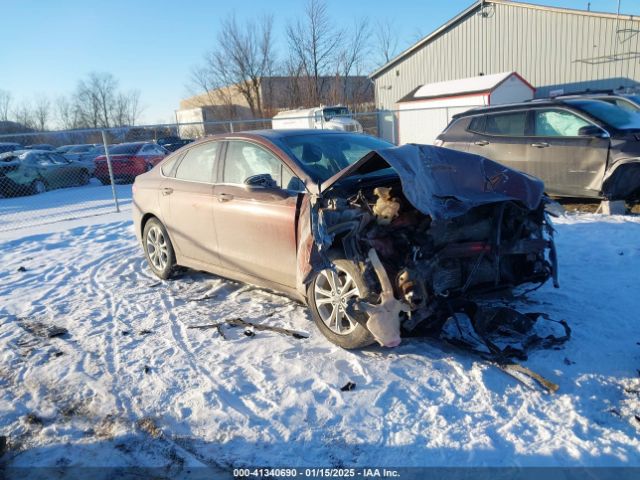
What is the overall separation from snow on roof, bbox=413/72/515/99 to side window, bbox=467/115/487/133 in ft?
44.6

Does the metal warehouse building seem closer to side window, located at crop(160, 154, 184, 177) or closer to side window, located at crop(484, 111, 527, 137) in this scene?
side window, located at crop(484, 111, 527, 137)

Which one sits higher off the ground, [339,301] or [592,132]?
[592,132]

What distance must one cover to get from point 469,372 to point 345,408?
928mm

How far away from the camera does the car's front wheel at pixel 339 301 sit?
3.83 metres

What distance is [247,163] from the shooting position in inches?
197

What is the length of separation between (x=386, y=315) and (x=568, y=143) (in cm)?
557

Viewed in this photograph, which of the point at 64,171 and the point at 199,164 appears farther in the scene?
the point at 64,171

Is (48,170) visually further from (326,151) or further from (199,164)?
(326,151)

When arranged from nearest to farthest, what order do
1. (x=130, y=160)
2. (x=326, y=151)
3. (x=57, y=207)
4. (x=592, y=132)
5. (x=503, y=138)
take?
(x=326, y=151) → (x=592, y=132) → (x=503, y=138) → (x=57, y=207) → (x=130, y=160)

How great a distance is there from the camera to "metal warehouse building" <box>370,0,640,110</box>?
2323cm

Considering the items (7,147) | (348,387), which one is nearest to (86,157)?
(7,147)

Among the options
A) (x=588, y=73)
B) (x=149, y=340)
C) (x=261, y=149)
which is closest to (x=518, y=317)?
(x=261, y=149)

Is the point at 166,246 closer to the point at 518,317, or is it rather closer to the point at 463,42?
the point at 518,317

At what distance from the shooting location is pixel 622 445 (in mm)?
2727
